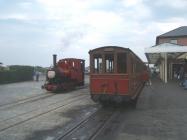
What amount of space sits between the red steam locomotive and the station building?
8.42 m

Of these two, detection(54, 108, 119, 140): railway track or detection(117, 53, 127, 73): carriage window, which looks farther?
detection(117, 53, 127, 73): carriage window

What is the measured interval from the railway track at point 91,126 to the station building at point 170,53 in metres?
23.1

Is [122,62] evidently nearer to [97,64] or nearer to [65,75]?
[97,64]

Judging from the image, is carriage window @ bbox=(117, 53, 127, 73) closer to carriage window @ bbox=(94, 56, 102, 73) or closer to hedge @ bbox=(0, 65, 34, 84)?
carriage window @ bbox=(94, 56, 102, 73)

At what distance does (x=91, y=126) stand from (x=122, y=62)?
5319 mm

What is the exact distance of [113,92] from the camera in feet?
59.2

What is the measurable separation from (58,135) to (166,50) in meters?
29.1

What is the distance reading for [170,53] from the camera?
4538cm

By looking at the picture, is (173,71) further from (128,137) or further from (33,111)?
(128,137)

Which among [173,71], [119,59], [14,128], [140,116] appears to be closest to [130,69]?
[119,59]

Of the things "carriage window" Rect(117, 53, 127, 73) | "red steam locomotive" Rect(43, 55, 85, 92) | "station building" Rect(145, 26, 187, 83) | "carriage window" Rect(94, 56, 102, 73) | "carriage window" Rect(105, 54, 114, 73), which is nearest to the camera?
"carriage window" Rect(117, 53, 127, 73)

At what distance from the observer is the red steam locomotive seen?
1209 inches

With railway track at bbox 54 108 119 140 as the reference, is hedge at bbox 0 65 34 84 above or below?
above

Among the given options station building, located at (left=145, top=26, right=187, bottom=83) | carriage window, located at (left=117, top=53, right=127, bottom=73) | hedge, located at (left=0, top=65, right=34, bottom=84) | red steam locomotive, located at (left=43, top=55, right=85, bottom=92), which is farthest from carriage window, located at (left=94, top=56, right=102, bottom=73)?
hedge, located at (left=0, top=65, right=34, bottom=84)
